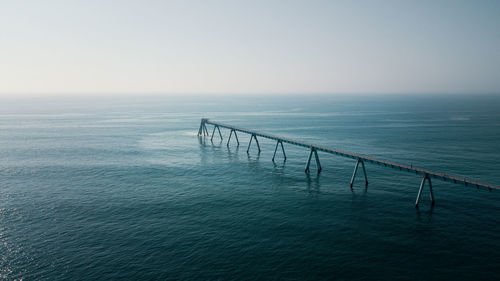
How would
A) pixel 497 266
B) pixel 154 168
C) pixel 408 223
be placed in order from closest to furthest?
pixel 497 266, pixel 408 223, pixel 154 168

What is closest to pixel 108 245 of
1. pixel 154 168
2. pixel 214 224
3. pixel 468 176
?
pixel 214 224

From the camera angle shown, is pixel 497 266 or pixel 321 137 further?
pixel 321 137

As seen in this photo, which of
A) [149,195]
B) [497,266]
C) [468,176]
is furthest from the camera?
[468,176]

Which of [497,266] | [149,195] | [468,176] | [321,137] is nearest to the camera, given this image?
[497,266]

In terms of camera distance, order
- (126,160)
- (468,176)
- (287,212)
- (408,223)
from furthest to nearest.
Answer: (126,160) < (468,176) < (287,212) < (408,223)

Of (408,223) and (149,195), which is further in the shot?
(149,195)

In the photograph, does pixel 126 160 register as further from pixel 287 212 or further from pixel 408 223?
pixel 408 223

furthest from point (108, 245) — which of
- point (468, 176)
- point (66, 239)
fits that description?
point (468, 176)

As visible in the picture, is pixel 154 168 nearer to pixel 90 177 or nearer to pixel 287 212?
pixel 90 177
